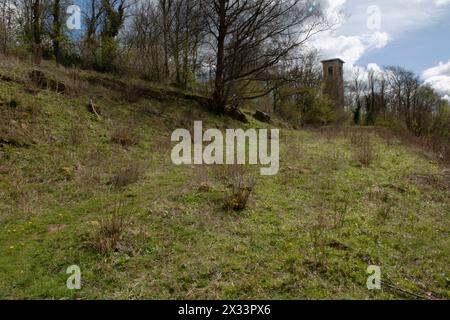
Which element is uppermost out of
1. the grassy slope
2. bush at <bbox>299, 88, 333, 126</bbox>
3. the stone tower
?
the stone tower

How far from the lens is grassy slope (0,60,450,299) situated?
402 centimetres

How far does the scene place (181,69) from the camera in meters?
22.0

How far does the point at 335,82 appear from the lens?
4919cm

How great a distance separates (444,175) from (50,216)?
31.6 feet

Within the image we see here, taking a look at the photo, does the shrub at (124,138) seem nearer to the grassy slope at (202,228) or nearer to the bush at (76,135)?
the grassy slope at (202,228)

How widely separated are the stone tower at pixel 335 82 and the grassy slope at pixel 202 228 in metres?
33.3

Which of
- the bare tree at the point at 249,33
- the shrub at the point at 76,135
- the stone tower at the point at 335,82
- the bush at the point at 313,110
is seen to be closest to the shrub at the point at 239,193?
the shrub at the point at 76,135

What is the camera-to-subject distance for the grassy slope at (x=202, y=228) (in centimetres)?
402

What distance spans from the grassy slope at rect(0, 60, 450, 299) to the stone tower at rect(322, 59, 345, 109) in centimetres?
3328

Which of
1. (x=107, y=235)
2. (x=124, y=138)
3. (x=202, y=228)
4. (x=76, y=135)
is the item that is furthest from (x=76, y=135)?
(x=202, y=228)

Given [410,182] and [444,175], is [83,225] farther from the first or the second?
[444,175]

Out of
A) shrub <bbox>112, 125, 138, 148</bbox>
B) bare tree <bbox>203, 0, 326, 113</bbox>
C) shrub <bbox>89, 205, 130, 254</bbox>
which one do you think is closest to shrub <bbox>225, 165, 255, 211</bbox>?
shrub <bbox>89, 205, 130, 254</bbox>

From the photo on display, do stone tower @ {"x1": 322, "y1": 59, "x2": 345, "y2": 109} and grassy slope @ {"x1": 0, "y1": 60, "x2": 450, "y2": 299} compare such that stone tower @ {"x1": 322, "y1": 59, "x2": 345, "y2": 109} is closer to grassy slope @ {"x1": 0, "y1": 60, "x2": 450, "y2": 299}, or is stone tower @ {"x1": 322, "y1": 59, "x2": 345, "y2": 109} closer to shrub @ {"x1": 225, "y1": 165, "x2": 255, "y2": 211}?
grassy slope @ {"x1": 0, "y1": 60, "x2": 450, "y2": 299}
